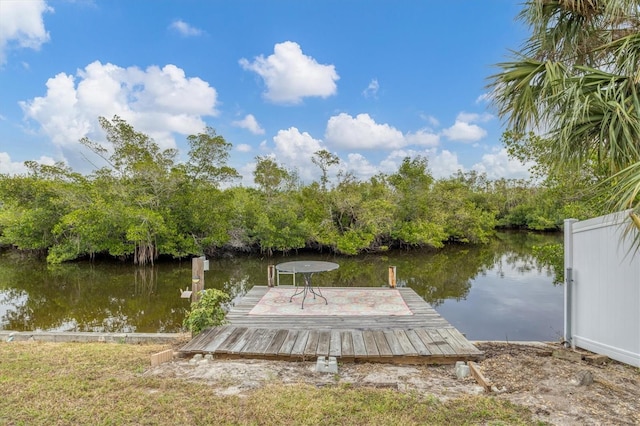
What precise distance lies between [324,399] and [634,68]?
13.2 ft

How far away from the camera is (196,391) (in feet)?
9.12

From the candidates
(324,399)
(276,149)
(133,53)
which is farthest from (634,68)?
(276,149)

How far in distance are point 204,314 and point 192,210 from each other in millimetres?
Answer: 11821

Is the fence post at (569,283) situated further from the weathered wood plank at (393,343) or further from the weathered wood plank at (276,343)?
the weathered wood plank at (276,343)

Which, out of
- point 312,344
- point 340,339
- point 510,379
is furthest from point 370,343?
point 510,379

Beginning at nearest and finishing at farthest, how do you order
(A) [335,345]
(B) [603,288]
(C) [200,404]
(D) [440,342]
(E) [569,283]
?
(C) [200,404], (B) [603,288], (E) [569,283], (A) [335,345], (D) [440,342]

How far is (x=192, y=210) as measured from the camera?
617 inches

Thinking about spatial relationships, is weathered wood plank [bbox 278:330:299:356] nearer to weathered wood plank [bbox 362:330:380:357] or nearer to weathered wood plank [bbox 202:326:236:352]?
weathered wood plank [bbox 202:326:236:352]

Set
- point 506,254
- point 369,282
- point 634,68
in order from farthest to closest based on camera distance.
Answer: point 506,254, point 369,282, point 634,68

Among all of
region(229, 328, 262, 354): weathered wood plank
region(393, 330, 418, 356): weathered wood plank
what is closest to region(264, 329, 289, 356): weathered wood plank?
region(229, 328, 262, 354): weathered wood plank

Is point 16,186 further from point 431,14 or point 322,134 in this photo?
point 431,14

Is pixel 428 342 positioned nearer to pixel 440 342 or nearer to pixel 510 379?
pixel 440 342

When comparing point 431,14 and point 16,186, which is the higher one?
point 431,14

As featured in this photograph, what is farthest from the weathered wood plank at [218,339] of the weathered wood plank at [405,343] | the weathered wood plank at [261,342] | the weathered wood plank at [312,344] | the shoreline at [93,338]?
the weathered wood plank at [405,343]
